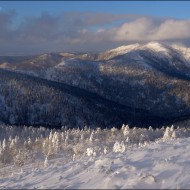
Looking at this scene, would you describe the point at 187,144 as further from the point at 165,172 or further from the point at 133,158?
the point at 165,172

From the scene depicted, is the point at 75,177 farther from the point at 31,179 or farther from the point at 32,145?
the point at 32,145

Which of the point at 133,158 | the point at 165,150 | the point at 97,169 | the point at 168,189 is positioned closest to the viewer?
the point at 168,189

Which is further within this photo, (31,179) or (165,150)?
(165,150)

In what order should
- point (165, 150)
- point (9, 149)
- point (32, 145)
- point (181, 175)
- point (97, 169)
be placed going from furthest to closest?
1. point (32, 145)
2. point (9, 149)
3. point (165, 150)
4. point (97, 169)
5. point (181, 175)

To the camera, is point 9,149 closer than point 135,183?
No

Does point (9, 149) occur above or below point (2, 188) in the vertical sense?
below

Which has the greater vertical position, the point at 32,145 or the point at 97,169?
the point at 97,169

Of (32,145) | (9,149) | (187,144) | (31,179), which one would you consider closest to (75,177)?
(31,179)

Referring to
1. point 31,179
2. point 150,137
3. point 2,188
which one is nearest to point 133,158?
point 31,179

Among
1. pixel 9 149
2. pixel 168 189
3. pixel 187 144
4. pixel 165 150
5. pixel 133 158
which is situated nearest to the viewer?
pixel 168 189
